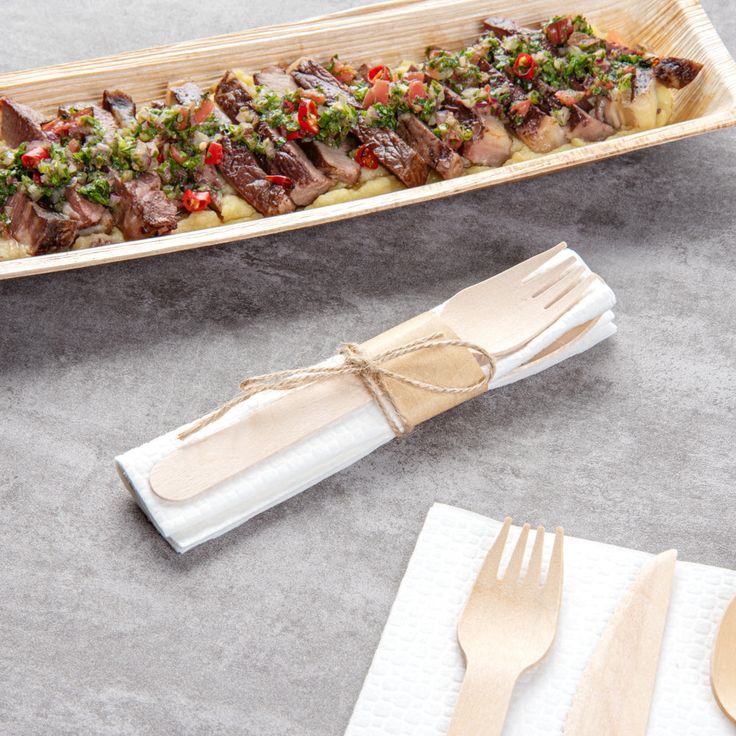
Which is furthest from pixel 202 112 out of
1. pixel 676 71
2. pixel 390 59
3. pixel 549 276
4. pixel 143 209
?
pixel 676 71

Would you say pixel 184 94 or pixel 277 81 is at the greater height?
pixel 184 94

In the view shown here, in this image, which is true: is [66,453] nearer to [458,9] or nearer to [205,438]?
[205,438]

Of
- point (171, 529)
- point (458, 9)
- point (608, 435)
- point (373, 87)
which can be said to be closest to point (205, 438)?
point (171, 529)

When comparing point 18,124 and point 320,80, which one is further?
point 320,80

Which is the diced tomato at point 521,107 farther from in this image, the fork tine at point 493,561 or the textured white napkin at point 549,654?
the fork tine at point 493,561

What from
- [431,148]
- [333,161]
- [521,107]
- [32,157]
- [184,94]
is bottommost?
[521,107]

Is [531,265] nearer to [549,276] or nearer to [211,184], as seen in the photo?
[549,276]

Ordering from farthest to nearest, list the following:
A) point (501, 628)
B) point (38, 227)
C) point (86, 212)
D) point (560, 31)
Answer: point (560, 31)
point (86, 212)
point (38, 227)
point (501, 628)
